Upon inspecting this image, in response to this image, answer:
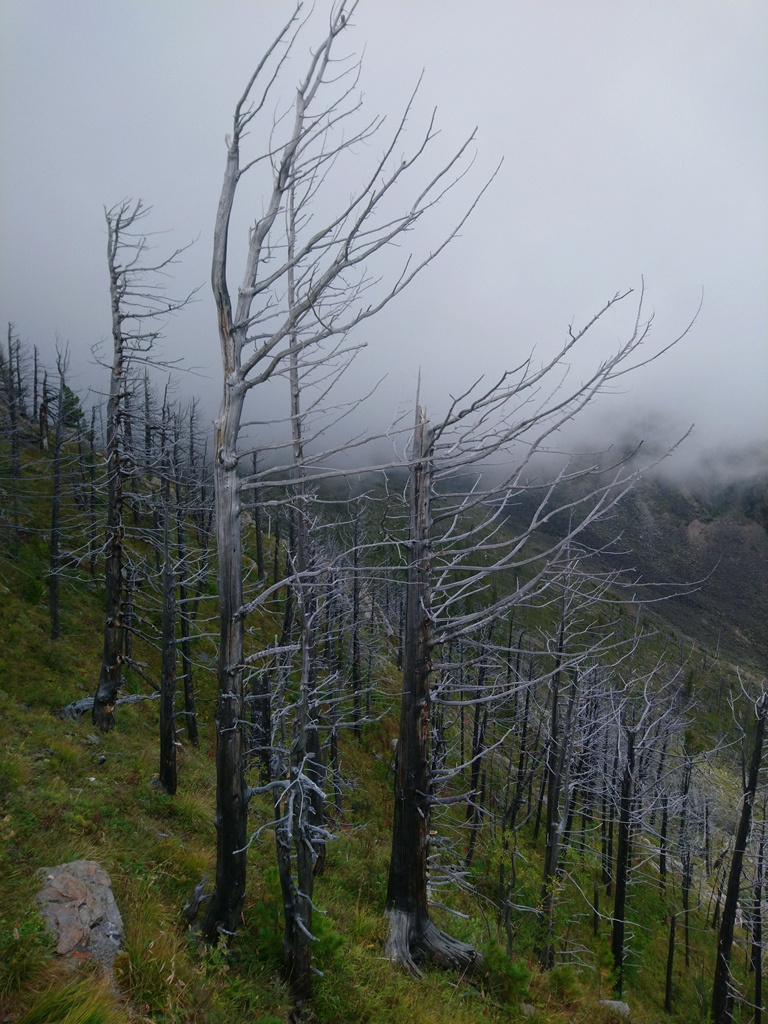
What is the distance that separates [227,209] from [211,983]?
623cm

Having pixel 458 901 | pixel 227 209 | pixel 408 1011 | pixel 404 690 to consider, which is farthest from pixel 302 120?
pixel 458 901

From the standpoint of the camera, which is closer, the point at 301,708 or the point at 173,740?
the point at 301,708

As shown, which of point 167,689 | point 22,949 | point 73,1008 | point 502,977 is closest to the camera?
point 73,1008

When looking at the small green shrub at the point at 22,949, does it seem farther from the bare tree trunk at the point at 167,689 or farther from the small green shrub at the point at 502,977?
the bare tree trunk at the point at 167,689

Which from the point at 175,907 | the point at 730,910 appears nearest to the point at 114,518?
the point at 175,907

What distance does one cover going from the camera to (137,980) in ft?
12.7

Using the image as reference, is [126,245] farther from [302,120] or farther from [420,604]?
[420,604]

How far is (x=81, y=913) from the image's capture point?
13.8 ft

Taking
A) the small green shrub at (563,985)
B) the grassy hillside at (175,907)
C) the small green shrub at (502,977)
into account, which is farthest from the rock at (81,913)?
the small green shrub at (563,985)

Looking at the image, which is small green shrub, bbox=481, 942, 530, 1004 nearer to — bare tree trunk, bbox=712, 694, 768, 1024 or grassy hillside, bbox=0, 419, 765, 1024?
grassy hillside, bbox=0, 419, 765, 1024

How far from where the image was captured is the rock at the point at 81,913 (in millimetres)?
3906

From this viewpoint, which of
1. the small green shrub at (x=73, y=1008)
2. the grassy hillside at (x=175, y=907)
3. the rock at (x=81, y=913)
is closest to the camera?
the small green shrub at (x=73, y=1008)

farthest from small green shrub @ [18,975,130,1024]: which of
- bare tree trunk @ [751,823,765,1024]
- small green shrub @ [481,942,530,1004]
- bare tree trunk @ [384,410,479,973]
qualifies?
bare tree trunk @ [751,823,765,1024]

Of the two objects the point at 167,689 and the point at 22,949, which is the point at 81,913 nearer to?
the point at 22,949
